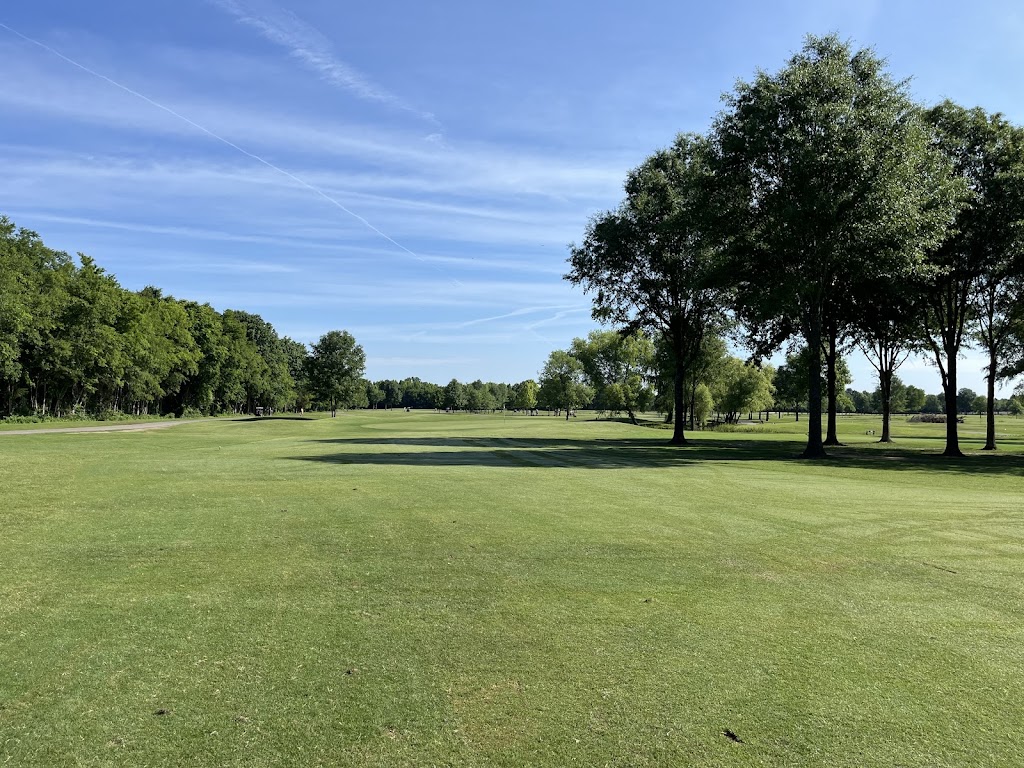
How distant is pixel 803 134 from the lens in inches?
1215

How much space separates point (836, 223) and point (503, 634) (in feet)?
101

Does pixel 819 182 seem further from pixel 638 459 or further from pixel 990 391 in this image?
pixel 990 391

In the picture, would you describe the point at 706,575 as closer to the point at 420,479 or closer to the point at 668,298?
the point at 420,479

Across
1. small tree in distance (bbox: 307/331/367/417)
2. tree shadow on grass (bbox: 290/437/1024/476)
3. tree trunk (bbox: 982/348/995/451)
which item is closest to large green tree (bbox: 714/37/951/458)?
tree shadow on grass (bbox: 290/437/1024/476)

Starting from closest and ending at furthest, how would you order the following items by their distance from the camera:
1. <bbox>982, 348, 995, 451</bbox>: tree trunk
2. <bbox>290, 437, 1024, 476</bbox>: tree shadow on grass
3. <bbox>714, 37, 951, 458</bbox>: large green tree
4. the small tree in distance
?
<bbox>290, 437, 1024, 476</bbox>: tree shadow on grass < <bbox>714, 37, 951, 458</bbox>: large green tree < <bbox>982, 348, 995, 451</bbox>: tree trunk < the small tree in distance

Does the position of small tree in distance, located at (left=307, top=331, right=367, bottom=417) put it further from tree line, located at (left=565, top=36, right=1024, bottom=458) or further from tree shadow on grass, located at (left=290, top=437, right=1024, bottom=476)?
tree shadow on grass, located at (left=290, top=437, right=1024, bottom=476)

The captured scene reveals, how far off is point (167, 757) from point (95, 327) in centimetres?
7775

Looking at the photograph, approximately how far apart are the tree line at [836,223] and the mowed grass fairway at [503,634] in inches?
827

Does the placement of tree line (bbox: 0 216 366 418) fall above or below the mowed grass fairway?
above

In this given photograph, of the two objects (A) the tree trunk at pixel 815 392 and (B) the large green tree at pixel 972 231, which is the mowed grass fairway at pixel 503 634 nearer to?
(A) the tree trunk at pixel 815 392

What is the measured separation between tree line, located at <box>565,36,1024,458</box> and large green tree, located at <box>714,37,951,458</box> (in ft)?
0.27

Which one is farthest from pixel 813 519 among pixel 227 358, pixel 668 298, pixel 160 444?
pixel 227 358

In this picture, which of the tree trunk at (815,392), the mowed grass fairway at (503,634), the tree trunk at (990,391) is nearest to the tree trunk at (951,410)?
the tree trunk at (990,391)

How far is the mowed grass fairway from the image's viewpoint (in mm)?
4242
